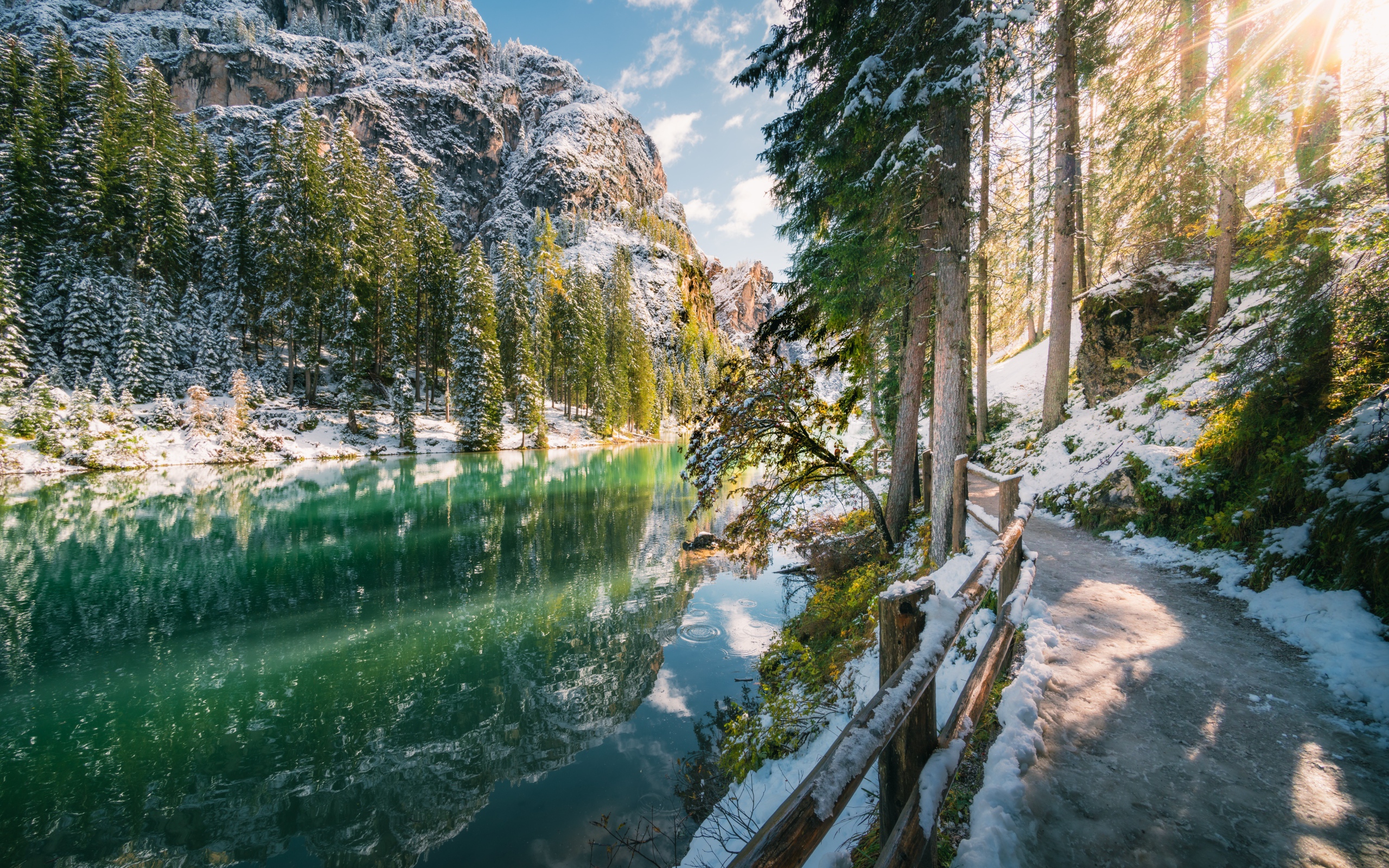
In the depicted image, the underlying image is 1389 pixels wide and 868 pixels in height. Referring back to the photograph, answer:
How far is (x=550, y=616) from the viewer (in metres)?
10.5

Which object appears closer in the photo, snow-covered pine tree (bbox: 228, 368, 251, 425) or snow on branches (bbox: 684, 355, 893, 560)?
snow on branches (bbox: 684, 355, 893, 560)

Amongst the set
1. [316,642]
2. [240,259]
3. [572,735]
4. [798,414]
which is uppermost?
[240,259]

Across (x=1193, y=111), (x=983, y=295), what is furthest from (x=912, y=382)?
(x=983, y=295)

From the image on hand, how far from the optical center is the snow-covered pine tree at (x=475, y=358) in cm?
3669

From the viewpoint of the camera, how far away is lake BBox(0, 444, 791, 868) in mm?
5328

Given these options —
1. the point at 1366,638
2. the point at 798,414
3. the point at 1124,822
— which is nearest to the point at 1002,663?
the point at 1124,822

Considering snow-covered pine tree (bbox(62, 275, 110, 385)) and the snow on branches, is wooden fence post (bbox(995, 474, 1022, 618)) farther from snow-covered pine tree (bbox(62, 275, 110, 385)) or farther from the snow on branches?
snow-covered pine tree (bbox(62, 275, 110, 385))

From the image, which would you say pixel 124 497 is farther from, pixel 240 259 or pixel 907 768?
pixel 907 768

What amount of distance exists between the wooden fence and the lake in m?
4.44

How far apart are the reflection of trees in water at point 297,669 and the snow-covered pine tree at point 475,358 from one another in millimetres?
20415

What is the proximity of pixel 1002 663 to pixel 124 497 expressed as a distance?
96.4 feet

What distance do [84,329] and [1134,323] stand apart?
49.0 metres

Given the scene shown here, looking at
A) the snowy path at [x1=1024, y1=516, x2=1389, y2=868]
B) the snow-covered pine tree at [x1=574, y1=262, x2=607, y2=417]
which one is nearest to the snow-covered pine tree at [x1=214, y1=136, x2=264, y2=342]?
the snow-covered pine tree at [x1=574, y1=262, x2=607, y2=417]

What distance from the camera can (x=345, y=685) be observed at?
7.62 m
